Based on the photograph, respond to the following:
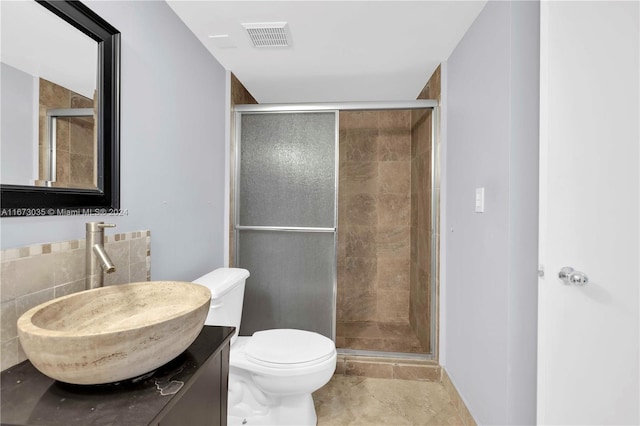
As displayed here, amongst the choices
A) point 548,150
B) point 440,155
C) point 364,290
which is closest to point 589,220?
point 548,150

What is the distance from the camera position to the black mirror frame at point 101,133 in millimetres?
971

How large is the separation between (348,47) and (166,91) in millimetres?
1097

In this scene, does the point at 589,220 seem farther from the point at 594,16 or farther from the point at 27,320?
the point at 27,320

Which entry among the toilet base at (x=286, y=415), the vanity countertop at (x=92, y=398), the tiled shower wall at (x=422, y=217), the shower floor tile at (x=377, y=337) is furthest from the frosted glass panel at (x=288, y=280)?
the vanity countertop at (x=92, y=398)

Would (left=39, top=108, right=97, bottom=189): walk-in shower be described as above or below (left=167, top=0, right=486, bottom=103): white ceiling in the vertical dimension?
below

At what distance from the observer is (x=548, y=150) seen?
3.77ft

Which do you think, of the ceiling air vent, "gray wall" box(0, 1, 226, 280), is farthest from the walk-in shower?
the ceiling air vent

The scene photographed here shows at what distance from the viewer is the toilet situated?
153cm

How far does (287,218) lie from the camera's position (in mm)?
2318

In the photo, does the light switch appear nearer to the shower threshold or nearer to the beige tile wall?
the shower threshold

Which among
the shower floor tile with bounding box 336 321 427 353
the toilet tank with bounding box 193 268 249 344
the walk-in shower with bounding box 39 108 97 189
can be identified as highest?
the walk-in shower with bounding box 39 108 97 189

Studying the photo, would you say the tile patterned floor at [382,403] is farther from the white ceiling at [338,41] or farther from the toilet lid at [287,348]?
the white ceiling at [338,41]

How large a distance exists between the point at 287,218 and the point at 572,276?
1.65 m

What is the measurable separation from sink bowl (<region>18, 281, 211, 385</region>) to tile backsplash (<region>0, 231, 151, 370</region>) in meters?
0.15
